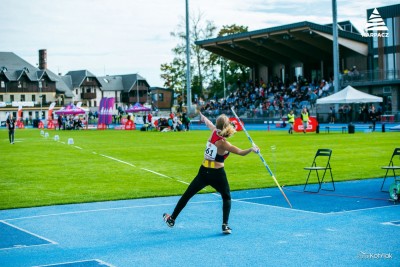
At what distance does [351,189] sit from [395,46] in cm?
4935

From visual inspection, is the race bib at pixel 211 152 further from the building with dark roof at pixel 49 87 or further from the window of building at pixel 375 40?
the building with dark roof at pixel 49 87

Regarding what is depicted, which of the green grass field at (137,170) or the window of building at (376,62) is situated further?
the window of building at (376,62)

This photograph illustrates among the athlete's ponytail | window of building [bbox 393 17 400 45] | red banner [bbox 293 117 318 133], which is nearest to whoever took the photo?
the athlete's ponytail

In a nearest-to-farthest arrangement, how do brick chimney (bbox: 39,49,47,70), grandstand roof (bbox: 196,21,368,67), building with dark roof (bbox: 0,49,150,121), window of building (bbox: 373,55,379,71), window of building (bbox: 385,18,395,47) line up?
window of building (bbox: 385,18,395,47) → window of building (bbox: 373,55,379,71) → grandstand roof (bbox: 196,21,368,67) → building with dark roof (bbox: 0,49,150,121) → brick chimney (bbox: 39,49,47,70)

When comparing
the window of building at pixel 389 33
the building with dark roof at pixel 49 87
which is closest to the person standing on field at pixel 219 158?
the window of building at pixel 389 33

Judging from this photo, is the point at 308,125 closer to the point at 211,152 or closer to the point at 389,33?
the point at 389,33

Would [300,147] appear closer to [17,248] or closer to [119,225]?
[119,225]

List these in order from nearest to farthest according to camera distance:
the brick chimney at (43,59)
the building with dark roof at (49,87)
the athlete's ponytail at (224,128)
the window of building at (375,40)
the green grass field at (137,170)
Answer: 1. the athlete's ponytail at (224,128)
2. the green grass field at (137,170)
3. the window of building at (375,40)
4. the building with dark roof at (49,87)
5. the brick chimney at (43,59)

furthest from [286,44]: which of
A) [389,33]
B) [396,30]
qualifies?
[396,30]

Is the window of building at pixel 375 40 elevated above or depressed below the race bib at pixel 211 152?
above

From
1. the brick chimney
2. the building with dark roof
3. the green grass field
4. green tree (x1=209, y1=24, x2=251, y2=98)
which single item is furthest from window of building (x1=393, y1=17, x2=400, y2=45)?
the brick chimney

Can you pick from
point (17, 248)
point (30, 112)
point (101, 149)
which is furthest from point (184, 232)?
point (30, 112)

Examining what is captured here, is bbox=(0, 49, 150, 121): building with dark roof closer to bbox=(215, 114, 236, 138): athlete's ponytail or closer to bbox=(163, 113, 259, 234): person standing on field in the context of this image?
bbox=(163, 113, 259, 234): person standing on field

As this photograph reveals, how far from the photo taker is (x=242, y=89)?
272 ft
